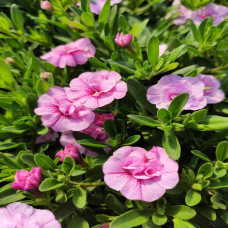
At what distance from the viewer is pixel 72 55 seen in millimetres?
1733

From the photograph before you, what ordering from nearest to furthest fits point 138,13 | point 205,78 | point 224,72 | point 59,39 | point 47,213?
point 47,213
point 205,78
point 224,72
point 59,39
point 138,13

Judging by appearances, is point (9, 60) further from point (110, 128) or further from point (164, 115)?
point (164, 115)

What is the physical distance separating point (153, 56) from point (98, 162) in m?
0.62

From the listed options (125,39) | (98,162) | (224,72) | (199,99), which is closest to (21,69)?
(125,39)

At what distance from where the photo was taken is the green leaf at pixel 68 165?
1272mm

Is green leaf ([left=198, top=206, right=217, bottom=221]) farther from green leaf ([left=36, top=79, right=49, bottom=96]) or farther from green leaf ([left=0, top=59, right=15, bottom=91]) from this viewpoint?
green leaf ([left=0, top=59, right=15, bottom=91])

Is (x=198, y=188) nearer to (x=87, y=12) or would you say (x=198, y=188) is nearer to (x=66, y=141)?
(x=66, y=141)

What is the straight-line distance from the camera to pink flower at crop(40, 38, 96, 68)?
1717 millimetres

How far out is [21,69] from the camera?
6.11 ft

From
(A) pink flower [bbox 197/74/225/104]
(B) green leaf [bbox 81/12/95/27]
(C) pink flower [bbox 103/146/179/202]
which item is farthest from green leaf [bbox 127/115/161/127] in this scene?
(B) green leaf [bbox 81/12/95/27]

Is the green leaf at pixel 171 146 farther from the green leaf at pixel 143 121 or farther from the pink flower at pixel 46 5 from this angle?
the pink flower at pixel 46 5

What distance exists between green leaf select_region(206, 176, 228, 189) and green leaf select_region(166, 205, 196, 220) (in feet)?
0.50

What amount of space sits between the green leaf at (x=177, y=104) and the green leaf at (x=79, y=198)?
0.54 metres

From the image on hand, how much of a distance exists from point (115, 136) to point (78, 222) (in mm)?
443
